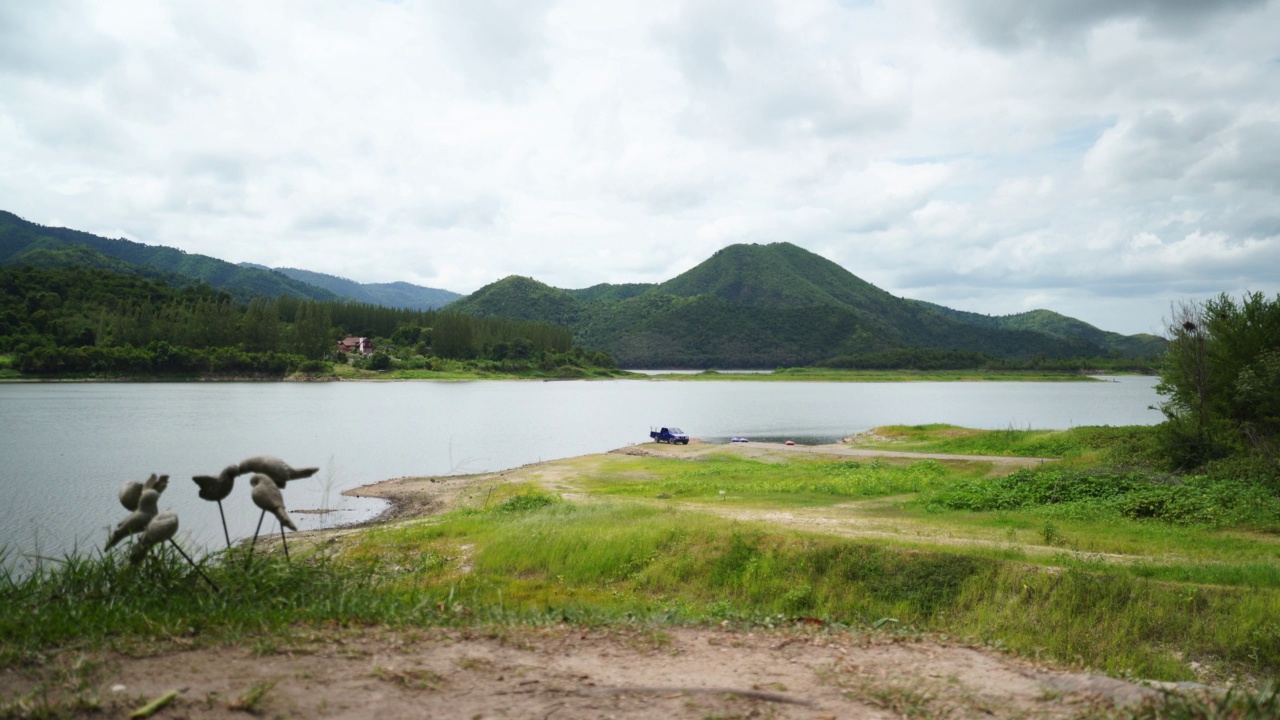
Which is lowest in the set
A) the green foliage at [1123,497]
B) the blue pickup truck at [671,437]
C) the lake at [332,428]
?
the lake at [332,428]

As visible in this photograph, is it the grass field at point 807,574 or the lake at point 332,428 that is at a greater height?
the grass field at point 807,574

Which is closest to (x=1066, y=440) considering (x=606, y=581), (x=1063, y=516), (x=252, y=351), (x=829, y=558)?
(x=1063, y=516)

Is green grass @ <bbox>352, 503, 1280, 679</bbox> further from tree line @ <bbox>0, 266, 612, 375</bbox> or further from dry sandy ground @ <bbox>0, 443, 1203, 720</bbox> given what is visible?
tree line @ <bbox>0, 266, 612, 375</bbox>

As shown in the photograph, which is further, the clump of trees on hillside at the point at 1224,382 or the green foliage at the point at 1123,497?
the clump of trees on hillside at the point at 1224,382

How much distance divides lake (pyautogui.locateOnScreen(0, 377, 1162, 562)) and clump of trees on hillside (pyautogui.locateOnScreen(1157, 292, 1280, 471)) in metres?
22.1

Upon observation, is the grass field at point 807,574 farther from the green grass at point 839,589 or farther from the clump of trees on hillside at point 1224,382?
the clump of trees on hillside at point 1224,382

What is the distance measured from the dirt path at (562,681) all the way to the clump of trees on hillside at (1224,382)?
24906 millimetres

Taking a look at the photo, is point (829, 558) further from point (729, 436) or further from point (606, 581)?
point (729, 436)

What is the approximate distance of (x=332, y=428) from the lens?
2717 inches

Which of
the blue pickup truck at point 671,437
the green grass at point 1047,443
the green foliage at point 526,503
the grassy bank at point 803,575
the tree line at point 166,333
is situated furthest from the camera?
the tree line at point 166,333

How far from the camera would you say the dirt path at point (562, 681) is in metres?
5.73

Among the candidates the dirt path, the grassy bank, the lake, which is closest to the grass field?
the grassy bank

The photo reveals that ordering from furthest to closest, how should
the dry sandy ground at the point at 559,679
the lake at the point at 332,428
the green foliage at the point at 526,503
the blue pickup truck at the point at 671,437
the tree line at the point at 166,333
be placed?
the tree line at the point at 166,333, the blue pickup truck at the point at 671,437, the lake at the point at 332,428, the green foliage at the point at 526,503, the dry sandy ground at the point at 559,679

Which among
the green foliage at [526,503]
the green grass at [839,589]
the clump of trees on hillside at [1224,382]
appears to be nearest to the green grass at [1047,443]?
the clump of trees on hillside at [1224,382]
